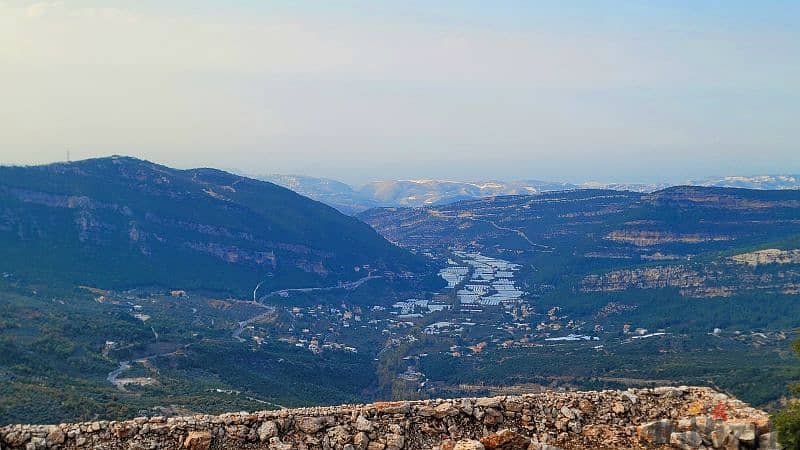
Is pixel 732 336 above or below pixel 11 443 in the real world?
below

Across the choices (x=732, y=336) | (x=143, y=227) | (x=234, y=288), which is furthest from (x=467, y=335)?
(x=143, y=227)

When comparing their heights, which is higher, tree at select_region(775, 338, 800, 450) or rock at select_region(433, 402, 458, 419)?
tree at select_region(775, 338, 800, 450)

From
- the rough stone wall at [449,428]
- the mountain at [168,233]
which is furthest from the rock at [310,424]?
the mountain at [168,233]

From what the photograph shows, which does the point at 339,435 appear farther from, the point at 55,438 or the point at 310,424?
the point at 55,438

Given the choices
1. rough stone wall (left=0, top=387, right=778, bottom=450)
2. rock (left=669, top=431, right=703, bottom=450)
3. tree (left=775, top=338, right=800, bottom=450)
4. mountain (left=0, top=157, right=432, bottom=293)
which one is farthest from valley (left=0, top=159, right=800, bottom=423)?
tree (left=775, top=338, right=800, bottom=450)

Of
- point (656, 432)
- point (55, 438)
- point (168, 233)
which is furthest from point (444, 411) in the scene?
point (168, 233)

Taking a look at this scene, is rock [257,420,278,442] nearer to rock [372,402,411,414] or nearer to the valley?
rock [372,402,411,414]

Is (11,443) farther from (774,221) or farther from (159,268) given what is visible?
(774,221)
